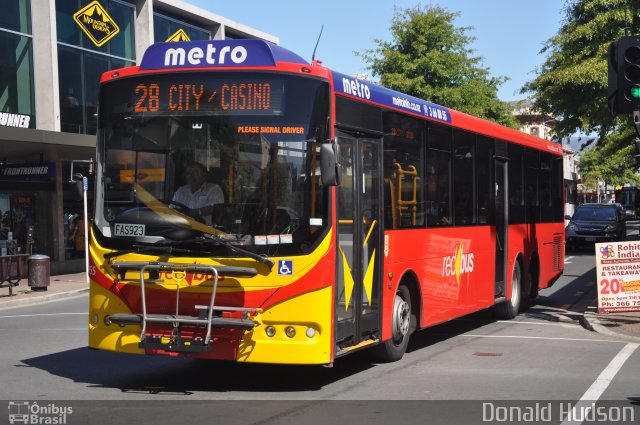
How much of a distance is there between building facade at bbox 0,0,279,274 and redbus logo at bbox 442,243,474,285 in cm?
1551

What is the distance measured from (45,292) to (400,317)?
47.5 feet

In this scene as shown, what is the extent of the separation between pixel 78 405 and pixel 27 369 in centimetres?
262

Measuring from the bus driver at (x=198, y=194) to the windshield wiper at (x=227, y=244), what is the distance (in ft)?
0.53

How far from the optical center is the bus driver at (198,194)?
8664mm

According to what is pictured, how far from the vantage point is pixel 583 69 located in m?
36.1

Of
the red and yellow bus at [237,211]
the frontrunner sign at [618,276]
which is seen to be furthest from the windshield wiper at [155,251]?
the frontrunner sign at [618,276]

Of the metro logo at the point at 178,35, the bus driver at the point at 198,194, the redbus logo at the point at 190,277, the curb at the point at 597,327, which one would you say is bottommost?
the curb at the point at 597,327

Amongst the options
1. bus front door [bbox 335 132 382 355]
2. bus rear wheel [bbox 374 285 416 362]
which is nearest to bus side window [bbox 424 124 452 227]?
bus rear wheel [bbox 374 285 416 362]

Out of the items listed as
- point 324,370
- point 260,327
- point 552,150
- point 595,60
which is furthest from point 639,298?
point 595,60

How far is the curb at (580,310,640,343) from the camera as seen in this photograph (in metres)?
13.5

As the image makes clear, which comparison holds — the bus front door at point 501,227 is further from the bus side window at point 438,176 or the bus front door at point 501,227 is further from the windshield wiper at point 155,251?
the windshield wiper at point 155,251

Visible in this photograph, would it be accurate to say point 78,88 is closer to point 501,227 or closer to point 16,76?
point 16,76

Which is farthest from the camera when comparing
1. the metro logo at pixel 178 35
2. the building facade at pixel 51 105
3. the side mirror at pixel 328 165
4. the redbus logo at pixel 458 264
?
the metro logo at pixel 178 35

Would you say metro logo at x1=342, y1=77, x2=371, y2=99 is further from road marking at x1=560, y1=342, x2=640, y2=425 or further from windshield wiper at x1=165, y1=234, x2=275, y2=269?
road marking at x1=560, y1=342, x2=640, y2=425
